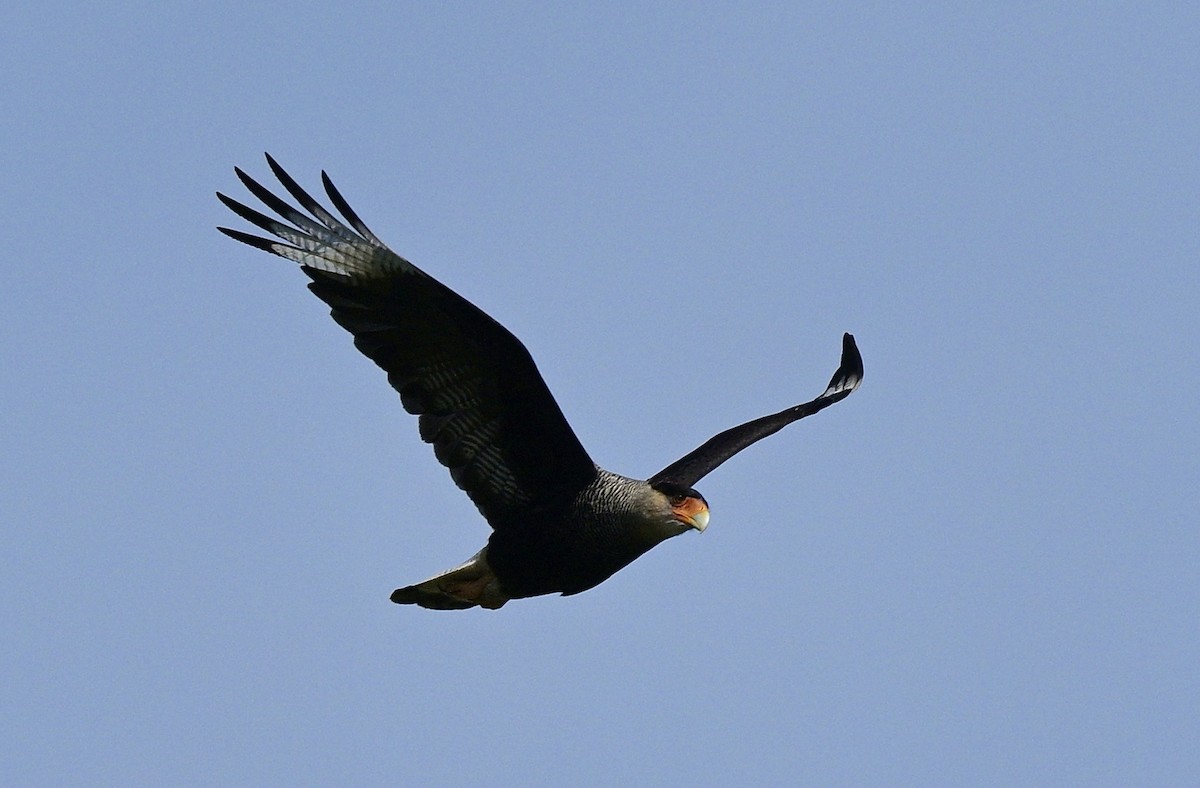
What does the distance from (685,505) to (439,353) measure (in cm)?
152

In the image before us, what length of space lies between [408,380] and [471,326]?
51cm

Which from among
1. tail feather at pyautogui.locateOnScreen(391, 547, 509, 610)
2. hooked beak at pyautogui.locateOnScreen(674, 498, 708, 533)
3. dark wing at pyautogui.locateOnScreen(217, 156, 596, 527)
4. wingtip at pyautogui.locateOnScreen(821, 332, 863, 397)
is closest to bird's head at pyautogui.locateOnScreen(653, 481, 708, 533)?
hooked beak at pyautogui.locateOnScreen(674, 498, 708, 533)

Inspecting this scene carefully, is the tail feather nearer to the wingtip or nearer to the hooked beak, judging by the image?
the hooked beak

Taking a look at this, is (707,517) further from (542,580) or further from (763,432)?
(763,432)

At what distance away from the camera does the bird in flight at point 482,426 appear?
8.76 meters

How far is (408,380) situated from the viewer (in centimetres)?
897

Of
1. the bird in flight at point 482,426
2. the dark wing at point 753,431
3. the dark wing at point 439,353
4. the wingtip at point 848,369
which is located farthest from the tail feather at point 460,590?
the wingtip at point 848,369

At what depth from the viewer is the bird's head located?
9.08 metres

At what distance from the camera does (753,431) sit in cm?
1091

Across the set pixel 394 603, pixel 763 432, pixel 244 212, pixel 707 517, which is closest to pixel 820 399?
pixel 763 432

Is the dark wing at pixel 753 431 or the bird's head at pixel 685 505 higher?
the dark wing at pixel 753 431

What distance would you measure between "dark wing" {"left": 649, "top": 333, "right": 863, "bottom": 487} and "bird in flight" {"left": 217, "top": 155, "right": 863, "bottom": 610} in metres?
0.39

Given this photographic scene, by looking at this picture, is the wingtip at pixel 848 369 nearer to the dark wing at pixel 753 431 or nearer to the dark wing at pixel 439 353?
the dark wing at pixel 753 431

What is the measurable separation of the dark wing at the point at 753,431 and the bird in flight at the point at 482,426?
1.27 feet
